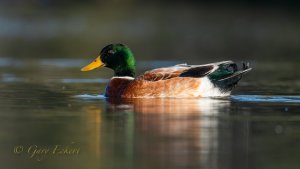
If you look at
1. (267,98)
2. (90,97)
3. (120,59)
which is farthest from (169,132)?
(120,59)

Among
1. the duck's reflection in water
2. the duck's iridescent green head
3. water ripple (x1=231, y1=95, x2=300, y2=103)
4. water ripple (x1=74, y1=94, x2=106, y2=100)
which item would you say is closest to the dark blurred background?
the duck's iridescent green head

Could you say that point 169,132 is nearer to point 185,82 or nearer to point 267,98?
point 185,82

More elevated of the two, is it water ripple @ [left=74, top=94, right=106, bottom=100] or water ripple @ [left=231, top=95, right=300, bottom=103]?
water ripple @ [left=74, top=94, right=106, bottom=100]

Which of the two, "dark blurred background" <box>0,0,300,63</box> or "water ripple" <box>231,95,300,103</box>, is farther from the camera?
"dark blurred background" <box>0,0,300,63</box>

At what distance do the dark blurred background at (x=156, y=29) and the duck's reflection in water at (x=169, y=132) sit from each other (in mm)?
9956

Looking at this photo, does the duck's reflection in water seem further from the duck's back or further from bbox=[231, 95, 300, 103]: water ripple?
bbox=[231, 95, 300, 103]: water ripple

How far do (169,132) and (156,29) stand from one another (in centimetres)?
2597

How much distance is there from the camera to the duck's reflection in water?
1057 centimetres

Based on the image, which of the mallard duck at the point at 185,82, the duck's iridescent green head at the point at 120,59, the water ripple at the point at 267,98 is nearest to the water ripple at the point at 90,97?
the mallard duck at the point at 185,82

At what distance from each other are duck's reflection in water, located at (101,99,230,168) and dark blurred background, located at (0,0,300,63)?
32.7 ft

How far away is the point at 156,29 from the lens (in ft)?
125

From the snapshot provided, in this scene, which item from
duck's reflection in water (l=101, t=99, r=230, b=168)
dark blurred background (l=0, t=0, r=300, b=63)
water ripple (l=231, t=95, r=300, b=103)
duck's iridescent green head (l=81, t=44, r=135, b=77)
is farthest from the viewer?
dark blurred background (l=0, t=0, r=300, b=63)

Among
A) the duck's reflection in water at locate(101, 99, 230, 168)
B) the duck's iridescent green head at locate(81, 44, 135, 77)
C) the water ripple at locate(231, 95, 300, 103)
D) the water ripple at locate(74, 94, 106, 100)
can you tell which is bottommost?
the duck's reflection in water at locate(101, 99, 230, 168)

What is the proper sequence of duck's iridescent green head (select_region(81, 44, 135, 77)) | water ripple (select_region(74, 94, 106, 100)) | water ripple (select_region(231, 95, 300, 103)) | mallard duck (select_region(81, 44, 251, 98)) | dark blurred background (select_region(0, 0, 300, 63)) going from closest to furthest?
water ripple (select_region(231, 95, 300, 103))
mallard duck (select_region(81, 44, 251, 98))
water ripple (select_region(74, 94, 106, 100))
duck's iridescent green head (select_region(81, 44, 135, 77))
dark blurred background (select_region(0, 0, 300, 63))
